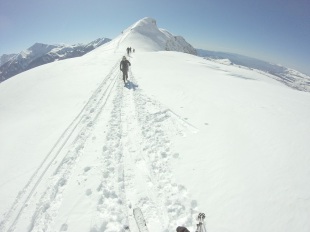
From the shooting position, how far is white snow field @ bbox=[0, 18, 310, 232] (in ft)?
18.4

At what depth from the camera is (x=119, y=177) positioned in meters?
6.98

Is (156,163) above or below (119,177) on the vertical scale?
above

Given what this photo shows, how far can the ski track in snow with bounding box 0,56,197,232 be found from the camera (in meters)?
5.61

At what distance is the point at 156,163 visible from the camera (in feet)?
25.3

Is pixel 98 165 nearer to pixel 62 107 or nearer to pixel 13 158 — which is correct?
pixel 13 158

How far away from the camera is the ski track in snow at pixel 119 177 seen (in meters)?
5.61

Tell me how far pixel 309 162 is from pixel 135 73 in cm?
1689

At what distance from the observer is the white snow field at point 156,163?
5621 millimetres

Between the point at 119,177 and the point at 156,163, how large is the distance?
1.44m

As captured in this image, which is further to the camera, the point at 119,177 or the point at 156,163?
the point at 156,163

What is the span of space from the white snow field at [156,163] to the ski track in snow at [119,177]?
0.11ft

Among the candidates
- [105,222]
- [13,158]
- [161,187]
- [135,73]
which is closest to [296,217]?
[161,187]

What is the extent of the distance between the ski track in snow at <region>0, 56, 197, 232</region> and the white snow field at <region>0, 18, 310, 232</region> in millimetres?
34

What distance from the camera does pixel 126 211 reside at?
577 centimetres
